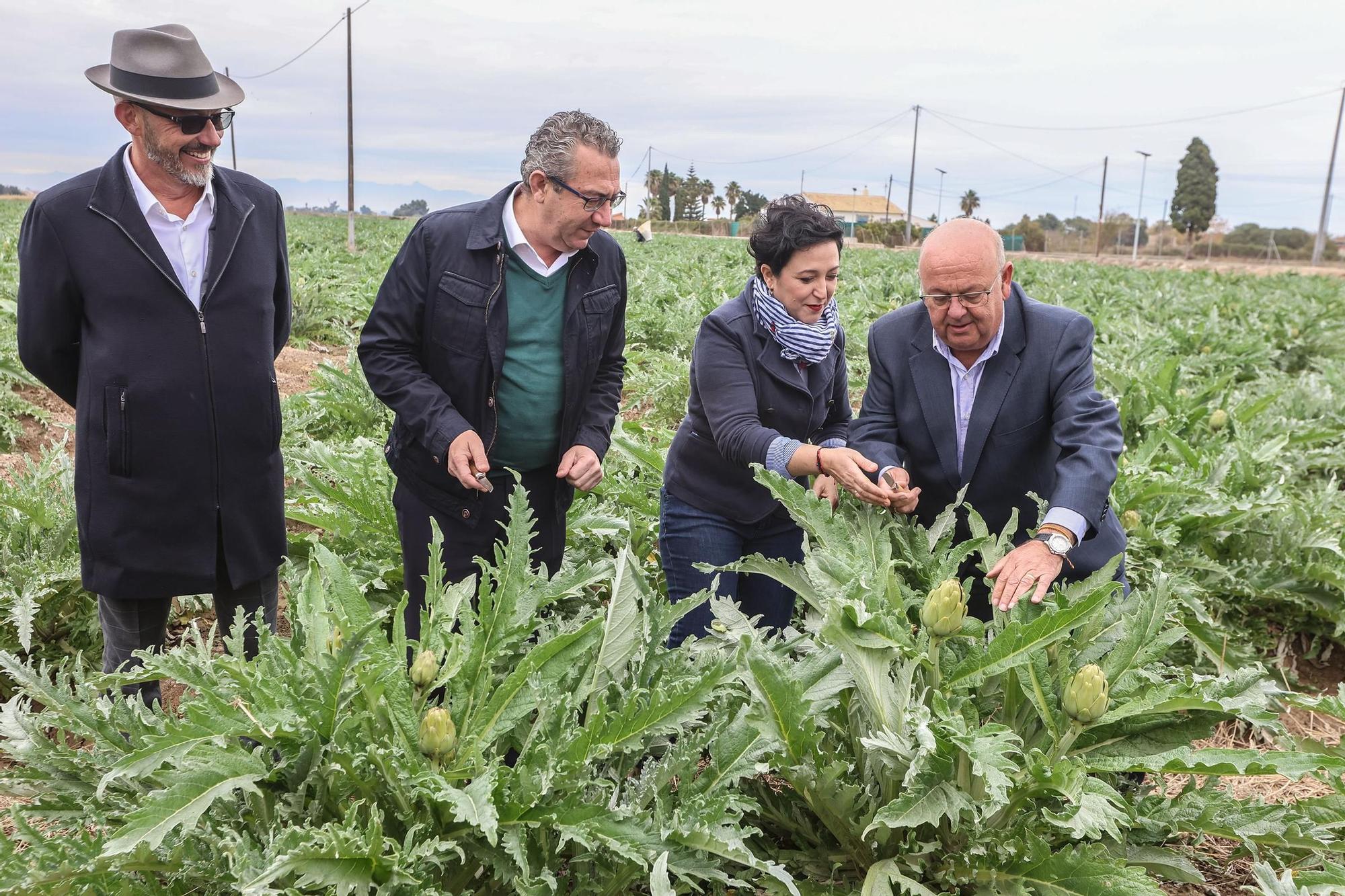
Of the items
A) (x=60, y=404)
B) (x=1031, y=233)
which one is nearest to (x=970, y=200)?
(x=1031, y=233)

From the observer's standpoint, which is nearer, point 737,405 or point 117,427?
point 117,427

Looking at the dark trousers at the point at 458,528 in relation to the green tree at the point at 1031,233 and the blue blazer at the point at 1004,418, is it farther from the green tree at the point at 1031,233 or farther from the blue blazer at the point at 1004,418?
the green tree at the point at 1031,233

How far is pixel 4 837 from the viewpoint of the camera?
198cm

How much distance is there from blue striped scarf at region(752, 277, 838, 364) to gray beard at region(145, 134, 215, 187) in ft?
5.41

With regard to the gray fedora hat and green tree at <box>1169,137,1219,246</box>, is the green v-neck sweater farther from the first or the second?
green tree at <box>1169,137,1219,246</box>

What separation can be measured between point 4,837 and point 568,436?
1.80m

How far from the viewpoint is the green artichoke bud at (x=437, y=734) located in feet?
6.46

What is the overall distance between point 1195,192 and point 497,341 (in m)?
76.1

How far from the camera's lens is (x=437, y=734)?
1.98 metres

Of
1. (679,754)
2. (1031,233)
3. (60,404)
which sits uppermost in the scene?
(1031,233)

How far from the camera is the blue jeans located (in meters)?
3.40

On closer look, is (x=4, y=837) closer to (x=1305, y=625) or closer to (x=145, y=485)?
(x=145, y=485)

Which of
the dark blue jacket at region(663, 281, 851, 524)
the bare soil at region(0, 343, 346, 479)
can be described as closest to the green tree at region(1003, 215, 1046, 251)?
the bare soil at region(0, 343, 346, 479)

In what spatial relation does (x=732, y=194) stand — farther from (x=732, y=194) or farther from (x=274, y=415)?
(x=274, y=415)
